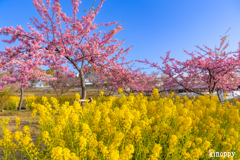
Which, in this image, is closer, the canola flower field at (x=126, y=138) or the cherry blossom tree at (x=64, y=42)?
the canola flower field at (x=126, y=138)

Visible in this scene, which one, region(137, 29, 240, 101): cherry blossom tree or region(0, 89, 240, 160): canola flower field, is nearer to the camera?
region(0, 89, 240, 160): canola flower field

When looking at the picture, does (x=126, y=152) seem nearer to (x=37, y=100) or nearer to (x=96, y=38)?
(x=96, y=38)

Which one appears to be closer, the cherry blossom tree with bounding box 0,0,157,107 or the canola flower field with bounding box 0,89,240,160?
the canola flower field with bounding box 0,89,240,160

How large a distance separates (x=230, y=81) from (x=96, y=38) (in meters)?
8.61

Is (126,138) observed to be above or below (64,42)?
below

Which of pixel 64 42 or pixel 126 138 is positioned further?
pixel 64 42

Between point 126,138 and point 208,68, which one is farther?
point 208,68

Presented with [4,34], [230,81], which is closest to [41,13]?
[4,34]

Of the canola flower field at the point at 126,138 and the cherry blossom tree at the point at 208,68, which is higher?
the cherry blossom tree at the point at 208,68

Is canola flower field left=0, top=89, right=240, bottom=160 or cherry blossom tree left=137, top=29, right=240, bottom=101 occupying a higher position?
cherry blossom tree left=137, top=29, right=240, bottom=101

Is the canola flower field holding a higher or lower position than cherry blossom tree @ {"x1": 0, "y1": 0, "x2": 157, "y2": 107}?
lower

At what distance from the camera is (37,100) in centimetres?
1183

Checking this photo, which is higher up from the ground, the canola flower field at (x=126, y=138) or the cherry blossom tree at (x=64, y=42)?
the cherry blossom tree at (x=64, y=42)

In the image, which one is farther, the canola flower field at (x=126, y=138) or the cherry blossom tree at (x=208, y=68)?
the cherry blossom tree at (x=208, y=68)
